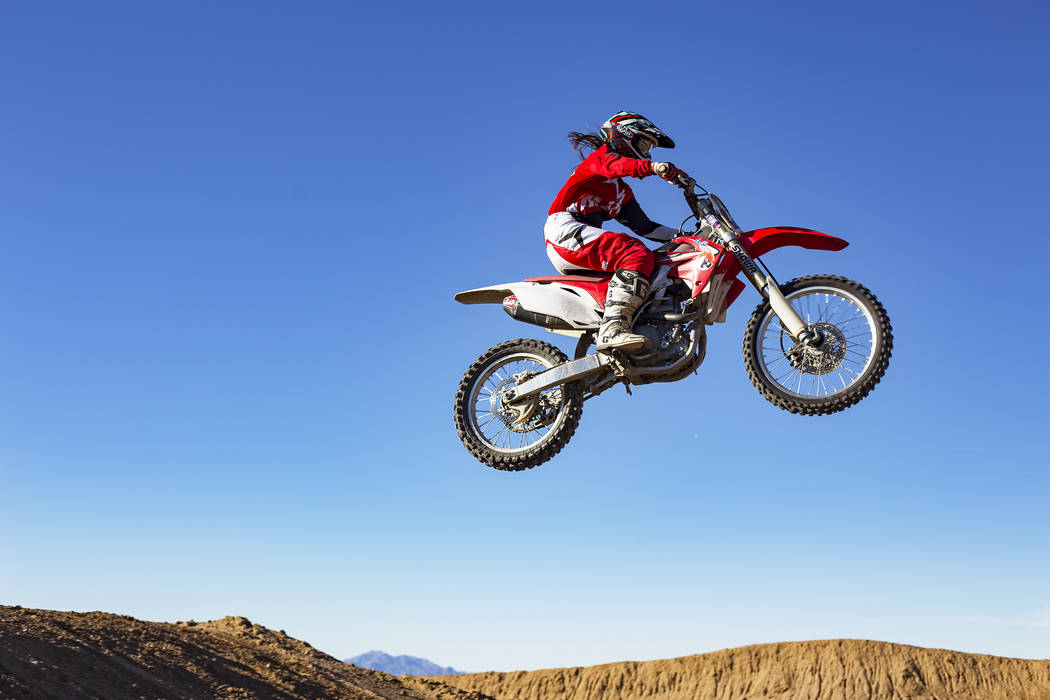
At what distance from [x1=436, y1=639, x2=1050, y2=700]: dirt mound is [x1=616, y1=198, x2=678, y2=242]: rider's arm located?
36.6 metres

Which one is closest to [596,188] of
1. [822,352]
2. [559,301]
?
[559,301]

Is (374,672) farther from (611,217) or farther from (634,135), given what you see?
(634,135)

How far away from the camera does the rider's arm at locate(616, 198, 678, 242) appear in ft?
34.2

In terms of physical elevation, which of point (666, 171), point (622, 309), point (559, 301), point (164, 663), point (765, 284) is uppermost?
point (666, 171)

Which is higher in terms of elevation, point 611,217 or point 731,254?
point 611,217

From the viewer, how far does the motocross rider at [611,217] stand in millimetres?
9141

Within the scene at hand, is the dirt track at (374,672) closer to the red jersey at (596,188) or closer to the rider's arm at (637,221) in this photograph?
the red jersey at (596,188)

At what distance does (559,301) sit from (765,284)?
2.21m

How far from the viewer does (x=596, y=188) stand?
32.2 ft

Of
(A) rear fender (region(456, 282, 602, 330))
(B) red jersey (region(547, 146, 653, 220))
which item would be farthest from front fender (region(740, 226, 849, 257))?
(A) rear fender (region(456, 282, 602, 330))

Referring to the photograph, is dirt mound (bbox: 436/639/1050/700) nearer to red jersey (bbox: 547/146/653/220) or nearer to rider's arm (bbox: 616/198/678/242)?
rider's arm (bbox: 616/198/678/242)

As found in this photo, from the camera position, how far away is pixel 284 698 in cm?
1981

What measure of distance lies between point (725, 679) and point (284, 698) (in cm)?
3013

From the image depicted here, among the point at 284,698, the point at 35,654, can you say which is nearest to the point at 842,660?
the point at 284,698
